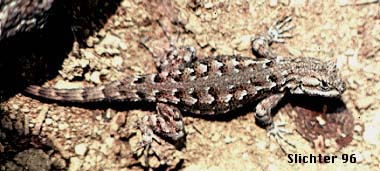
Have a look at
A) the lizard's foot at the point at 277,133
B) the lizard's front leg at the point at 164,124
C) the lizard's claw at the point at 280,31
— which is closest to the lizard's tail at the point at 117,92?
the lizard's front leg at the point at 164,124

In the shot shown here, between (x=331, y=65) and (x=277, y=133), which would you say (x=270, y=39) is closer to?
(x=331, y=65)

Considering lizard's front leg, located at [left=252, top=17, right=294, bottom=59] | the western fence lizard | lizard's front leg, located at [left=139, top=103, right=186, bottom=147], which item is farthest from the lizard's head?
lizard's front leg, located at [left=139, top=103, right=186, bottom=147]

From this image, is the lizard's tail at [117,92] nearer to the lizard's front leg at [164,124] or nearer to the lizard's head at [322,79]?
the lizard's front leg at [164,124]

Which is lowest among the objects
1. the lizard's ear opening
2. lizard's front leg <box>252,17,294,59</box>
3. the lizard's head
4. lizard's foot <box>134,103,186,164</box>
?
lizard's foot <box>134,103,186,164</box>

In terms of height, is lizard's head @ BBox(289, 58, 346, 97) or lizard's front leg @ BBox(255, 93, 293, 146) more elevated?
lizard's head @ BBox(289, 58, 346, 97)

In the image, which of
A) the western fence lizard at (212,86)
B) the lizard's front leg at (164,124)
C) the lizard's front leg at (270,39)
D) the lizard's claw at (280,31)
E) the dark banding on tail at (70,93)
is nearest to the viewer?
the dark banding on tail at (70,93)

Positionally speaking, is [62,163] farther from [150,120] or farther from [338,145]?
[338,145]

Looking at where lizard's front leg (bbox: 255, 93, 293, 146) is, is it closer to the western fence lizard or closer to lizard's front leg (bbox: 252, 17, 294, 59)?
the western fence lizard
